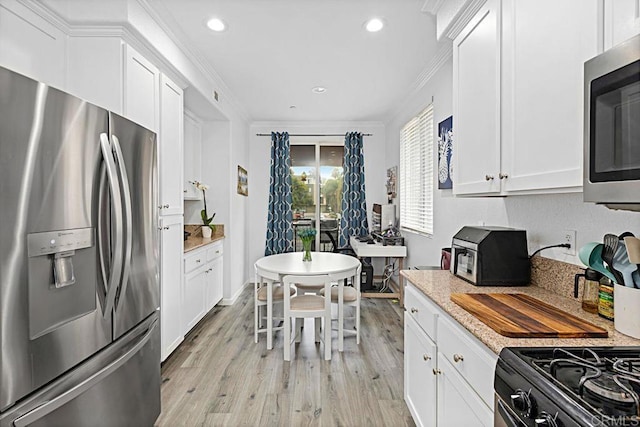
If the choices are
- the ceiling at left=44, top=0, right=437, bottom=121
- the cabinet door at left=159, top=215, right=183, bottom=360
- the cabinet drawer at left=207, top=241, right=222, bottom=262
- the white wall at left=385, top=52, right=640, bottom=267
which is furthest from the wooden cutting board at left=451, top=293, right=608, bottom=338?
the cabinet drawer at left=207, top=241, right=222, bottom=262

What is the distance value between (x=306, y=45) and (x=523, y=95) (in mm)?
2127

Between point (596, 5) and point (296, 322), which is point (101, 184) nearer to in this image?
point (596, 5)

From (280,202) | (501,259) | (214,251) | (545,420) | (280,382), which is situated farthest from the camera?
(280,202)

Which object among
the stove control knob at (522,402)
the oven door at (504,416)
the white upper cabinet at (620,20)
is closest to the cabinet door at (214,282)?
the oven door at (504,416)

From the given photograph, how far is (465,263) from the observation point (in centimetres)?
208

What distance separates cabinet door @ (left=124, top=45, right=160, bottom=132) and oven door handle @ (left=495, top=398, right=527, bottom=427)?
2465 mm

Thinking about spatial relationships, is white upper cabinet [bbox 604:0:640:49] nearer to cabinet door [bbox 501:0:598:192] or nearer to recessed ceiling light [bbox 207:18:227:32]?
cabinet door [bbox 501:0:598:192]

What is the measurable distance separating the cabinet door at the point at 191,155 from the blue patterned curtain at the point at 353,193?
2.41m

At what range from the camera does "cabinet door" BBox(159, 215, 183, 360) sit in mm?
2875

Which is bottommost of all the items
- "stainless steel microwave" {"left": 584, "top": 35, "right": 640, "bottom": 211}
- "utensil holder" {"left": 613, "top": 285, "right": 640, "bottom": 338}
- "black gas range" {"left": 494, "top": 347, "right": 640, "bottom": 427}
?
"black gas range" {"left": 494, "top": 347, "right": 640, "bottom": 427}

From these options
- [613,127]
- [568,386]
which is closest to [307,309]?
[568,386]

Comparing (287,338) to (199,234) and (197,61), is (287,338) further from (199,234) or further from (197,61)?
(197,61)

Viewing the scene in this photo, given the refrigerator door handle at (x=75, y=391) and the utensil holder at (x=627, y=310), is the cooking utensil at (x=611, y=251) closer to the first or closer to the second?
the utensil holder at (x=627, y=310)

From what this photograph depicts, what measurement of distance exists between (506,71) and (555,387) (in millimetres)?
1311
